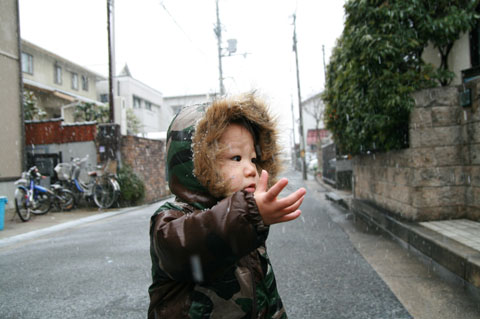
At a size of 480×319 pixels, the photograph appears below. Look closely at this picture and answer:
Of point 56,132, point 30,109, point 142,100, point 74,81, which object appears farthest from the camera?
point 142,100

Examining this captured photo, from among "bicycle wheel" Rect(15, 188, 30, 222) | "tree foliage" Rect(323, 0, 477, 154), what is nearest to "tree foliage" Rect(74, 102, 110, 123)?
"bicycle wheel" Rect(15, 188, 30, 222)

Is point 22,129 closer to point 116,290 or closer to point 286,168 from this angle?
point 116,290

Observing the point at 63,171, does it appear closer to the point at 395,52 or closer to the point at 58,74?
the point at 395,52

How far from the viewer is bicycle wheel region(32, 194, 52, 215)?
8883 millimetres

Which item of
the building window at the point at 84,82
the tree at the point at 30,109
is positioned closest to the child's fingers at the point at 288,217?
the tree at the point at 30,109

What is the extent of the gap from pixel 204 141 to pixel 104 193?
967 cm

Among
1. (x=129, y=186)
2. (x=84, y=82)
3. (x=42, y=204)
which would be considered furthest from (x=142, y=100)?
(x=42, y=204)

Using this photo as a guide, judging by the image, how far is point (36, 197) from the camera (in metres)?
8.90

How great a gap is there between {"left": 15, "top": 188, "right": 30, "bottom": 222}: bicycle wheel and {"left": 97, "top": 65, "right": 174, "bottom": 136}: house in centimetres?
1586

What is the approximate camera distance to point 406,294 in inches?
118

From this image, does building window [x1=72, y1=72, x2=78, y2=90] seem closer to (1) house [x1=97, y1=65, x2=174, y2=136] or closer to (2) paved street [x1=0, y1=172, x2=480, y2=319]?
(1) house [x1=97, y1=65, x2=174, y2=136]

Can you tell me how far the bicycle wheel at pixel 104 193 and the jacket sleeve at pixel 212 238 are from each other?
9.58 metres

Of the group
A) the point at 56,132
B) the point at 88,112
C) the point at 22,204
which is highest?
the point at 88,112

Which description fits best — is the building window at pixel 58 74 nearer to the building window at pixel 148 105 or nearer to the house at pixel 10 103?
the building window at pixel 148 105
